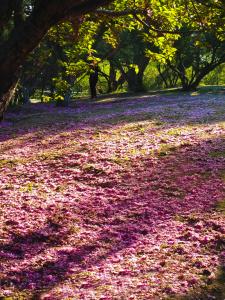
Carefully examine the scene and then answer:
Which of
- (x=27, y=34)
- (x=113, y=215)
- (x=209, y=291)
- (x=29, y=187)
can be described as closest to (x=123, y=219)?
(x=113, y=215)

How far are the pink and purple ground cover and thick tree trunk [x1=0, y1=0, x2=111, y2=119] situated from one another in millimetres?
3482

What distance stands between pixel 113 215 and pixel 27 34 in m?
5.37

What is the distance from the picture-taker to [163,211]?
1104 centimetres

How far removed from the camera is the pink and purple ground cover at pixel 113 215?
25.4 ft

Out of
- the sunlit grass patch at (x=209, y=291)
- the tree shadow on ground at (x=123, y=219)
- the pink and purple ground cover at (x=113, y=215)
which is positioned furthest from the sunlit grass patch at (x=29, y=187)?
the sunlit grass patch at (x=209, y=291)

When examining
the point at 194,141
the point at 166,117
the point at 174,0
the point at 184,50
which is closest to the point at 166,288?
the point at 194,141

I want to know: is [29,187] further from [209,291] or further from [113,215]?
[209,291]

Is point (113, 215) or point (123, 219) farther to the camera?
point (113, 215)

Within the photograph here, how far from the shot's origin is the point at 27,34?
741cm

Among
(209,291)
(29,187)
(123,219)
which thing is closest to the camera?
(209,291)

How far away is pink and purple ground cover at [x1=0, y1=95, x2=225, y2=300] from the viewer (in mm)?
7738

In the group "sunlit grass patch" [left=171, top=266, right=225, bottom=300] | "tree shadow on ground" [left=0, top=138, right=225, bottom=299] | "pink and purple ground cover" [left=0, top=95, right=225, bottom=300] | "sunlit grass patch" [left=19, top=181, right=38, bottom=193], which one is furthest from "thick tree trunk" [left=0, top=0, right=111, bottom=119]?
"sunlit grass patch" [left=19, top=181, right=38, bottom=193]

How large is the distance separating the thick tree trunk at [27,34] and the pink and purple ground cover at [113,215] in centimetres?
348

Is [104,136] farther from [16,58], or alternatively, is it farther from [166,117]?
[16,58]
